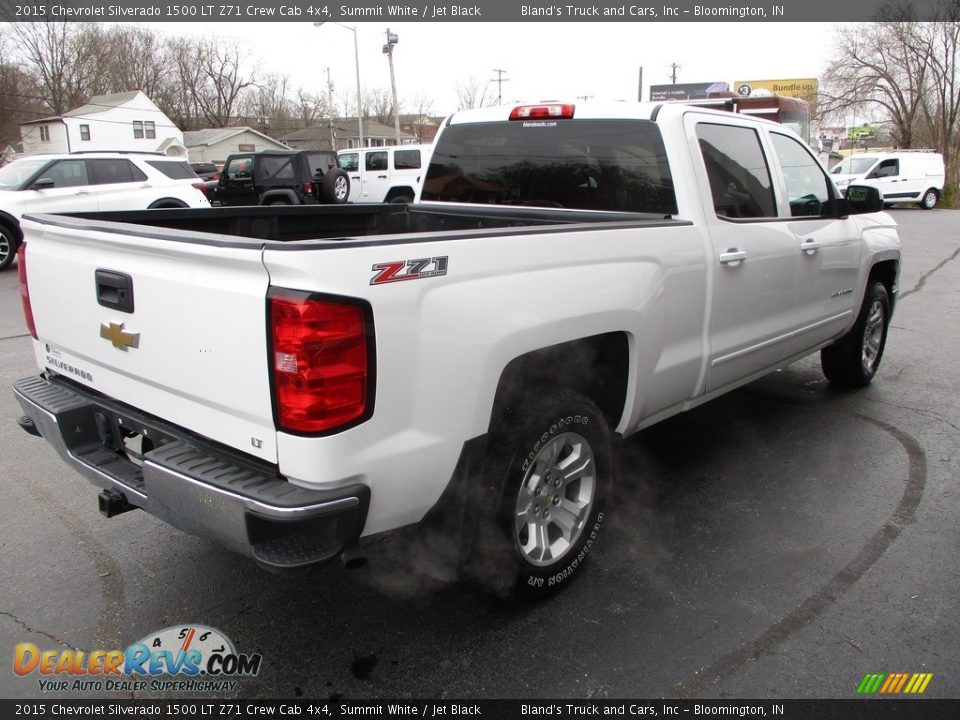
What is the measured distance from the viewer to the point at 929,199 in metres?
28.6

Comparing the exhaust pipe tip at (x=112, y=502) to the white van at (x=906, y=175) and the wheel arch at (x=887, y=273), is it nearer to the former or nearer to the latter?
the wheel arch at (x=887, y=273)

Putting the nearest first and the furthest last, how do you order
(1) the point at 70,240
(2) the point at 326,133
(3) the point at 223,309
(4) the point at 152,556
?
(3) the point at 223,309
(1) the point at 70,240
(4) the point at 152,556
(2) the point at 326,133

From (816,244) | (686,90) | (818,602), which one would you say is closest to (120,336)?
(818,602)

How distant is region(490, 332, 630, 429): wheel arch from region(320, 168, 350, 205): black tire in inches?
619

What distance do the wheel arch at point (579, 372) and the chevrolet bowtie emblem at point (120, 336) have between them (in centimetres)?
126

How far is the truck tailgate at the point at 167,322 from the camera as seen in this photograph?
7.09 ft

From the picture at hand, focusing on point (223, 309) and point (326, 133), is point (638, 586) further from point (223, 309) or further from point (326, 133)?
point (326, 133)

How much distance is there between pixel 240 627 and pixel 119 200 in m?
11.0

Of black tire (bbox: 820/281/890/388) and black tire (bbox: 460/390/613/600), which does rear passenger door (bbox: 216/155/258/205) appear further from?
black tire (bbox: 460/390/613/600)

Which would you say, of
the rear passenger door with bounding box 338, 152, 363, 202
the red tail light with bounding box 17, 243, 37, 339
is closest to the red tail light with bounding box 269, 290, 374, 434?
the red tail light with bounding box 17, 243, 37, 339

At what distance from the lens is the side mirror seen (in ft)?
16.1

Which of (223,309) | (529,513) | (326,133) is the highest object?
(326,133)

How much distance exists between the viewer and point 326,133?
78562 millimetres

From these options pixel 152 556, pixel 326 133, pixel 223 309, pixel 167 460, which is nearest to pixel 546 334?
pixel 223 309
